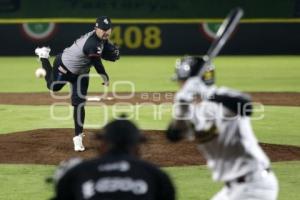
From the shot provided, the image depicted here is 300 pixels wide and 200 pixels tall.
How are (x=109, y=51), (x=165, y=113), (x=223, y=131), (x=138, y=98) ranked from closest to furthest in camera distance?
(x=223, y=131)
(x=109, y=51)
(x=165, y=113)
(x=138, y=98)

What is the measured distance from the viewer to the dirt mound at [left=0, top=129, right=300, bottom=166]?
1047 cm

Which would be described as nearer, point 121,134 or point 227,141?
point 121,134

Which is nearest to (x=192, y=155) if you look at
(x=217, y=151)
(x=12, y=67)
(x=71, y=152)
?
(x=71, y=152)

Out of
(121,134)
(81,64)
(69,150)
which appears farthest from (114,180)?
(81,64)

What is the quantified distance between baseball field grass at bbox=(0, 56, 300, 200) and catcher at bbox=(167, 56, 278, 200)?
2716 mm

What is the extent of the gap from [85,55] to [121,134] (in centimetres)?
707

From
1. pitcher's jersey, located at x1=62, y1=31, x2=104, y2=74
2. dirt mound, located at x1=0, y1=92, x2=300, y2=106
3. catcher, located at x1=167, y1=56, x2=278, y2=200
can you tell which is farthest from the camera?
dirt mound, located at x1=0, y1=92, x2=300, y2=106

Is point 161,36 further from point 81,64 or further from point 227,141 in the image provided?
point 227,141

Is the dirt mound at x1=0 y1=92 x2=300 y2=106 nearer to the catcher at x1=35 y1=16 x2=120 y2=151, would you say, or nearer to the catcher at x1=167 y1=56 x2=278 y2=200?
the catcher at x1=35 y1=16 x2=120 y2=151

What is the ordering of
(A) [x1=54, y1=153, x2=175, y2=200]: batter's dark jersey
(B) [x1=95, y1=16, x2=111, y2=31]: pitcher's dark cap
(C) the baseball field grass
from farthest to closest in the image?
(B) [x1=95, y1=16, x2=111, y2=31]: pitcher's dark cap
(C) the baseball field grass
(A) [x1=54, y1=153, x2=175, y2=200]: batter's dark jersey

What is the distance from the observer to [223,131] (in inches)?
216

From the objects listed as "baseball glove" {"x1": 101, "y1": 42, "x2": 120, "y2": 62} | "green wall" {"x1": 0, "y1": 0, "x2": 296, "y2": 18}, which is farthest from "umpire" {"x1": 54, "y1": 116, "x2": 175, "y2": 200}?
"green wall" {"x1": 0, "y1": 0, "x2": 296, "y2": 18}

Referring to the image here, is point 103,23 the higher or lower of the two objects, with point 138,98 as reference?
higher

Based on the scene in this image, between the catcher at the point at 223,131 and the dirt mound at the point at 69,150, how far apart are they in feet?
14.9
